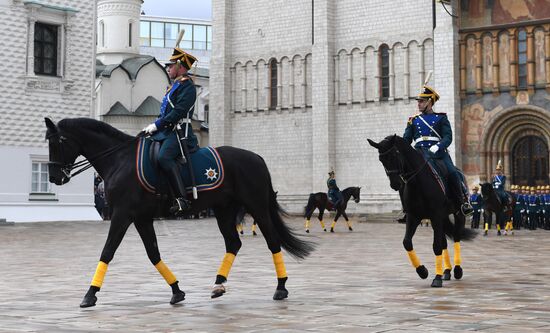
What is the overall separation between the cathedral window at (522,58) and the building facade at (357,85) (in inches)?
8.6

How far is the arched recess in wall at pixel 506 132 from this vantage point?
4016 cm

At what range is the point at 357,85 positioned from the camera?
46.0 m

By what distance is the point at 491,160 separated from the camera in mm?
41219

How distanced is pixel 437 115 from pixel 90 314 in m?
6.01

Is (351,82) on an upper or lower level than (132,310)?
upper

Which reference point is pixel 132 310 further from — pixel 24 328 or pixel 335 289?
pixel 335 289

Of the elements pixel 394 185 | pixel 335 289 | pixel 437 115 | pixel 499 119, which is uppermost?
pixel 499 119

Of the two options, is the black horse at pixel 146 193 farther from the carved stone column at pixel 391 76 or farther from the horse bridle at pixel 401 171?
the carved stone column at pixel 391 76

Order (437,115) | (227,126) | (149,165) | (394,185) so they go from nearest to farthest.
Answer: (149,165)
(394,185)
(437,115)
(227,126)

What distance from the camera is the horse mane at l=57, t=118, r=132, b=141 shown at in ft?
30.9

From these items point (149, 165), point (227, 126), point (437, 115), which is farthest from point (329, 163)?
point (149, 165)

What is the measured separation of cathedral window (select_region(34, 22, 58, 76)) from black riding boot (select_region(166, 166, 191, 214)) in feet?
89.1

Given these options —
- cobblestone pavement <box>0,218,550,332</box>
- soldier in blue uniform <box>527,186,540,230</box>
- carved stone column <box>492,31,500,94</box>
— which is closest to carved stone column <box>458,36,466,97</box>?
carved stone column <box>492,31,500,94</box>

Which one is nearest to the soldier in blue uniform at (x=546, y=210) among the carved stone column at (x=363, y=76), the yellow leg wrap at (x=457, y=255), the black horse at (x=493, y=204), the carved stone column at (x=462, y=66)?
the black horse at (x=493, y=204)
